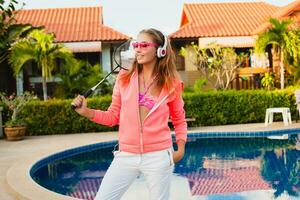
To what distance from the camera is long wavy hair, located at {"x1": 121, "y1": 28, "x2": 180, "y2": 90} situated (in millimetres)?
3059

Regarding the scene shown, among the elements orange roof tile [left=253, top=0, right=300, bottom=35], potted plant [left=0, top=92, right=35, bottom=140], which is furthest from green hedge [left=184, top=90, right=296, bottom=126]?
orange roof tile [left=253, top=0, right=300, bottom=35]

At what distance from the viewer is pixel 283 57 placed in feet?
62.4

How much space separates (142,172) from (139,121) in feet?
1.08

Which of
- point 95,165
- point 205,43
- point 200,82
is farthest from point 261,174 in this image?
point 205,43

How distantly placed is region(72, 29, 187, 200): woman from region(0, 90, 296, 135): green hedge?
41.0 ft

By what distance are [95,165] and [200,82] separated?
9384 millimetres

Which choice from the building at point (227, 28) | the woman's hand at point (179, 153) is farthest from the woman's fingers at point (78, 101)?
the building at point (227, 28)

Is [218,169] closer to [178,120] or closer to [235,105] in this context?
[178,120]

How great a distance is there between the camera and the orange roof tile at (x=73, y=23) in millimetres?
23703

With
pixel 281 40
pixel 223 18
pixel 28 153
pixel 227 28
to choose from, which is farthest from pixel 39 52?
pixel 223 18

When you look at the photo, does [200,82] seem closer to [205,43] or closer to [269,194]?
[205,43]

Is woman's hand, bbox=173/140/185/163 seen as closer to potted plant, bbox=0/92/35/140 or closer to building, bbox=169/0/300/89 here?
potted plant, bbox=0/92/35/140

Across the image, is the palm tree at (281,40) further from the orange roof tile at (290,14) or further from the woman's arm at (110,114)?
the woman's arm at (110,114)

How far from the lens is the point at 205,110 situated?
1619cm
